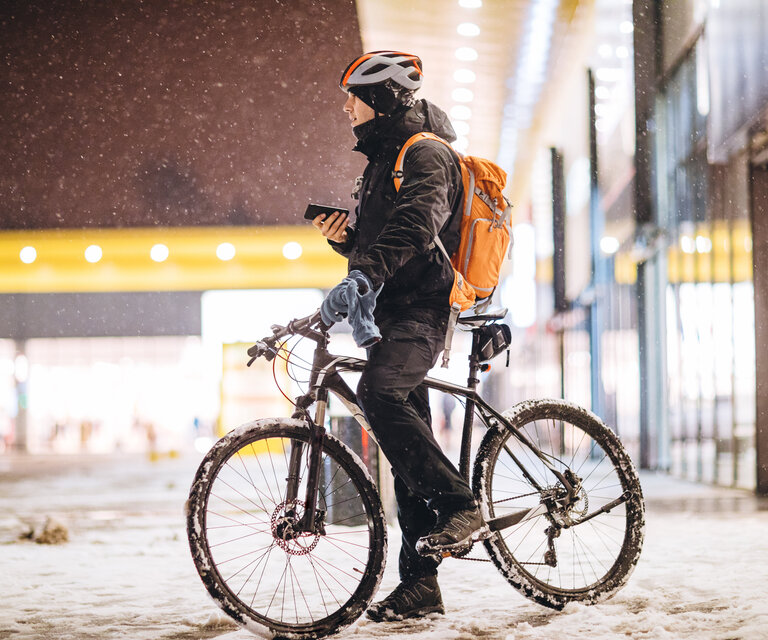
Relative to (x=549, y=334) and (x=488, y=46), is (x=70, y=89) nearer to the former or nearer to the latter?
(x=488, y=46)

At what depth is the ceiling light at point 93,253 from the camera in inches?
856

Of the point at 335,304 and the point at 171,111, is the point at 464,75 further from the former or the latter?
the point at 335,304

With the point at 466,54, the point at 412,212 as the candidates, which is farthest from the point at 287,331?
the point at 466,54

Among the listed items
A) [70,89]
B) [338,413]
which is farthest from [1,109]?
[338,413]

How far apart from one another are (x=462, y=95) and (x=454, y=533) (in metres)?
11.6

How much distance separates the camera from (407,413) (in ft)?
11.4

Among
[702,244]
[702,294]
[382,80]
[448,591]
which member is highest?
[702,244]

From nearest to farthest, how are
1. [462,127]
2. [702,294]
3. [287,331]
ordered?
[287,331], [702,294], [462,127]

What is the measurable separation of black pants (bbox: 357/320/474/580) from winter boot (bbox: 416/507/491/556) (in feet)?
0.12

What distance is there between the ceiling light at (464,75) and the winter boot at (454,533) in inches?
408

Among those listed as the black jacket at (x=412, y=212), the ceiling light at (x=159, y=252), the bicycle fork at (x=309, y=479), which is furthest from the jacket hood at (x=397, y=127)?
the ceiling light at (x=159, y=252)

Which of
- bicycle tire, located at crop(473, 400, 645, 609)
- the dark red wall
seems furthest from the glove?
the dark red wall

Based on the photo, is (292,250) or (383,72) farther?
(292,250)

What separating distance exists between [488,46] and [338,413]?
6.77 m
